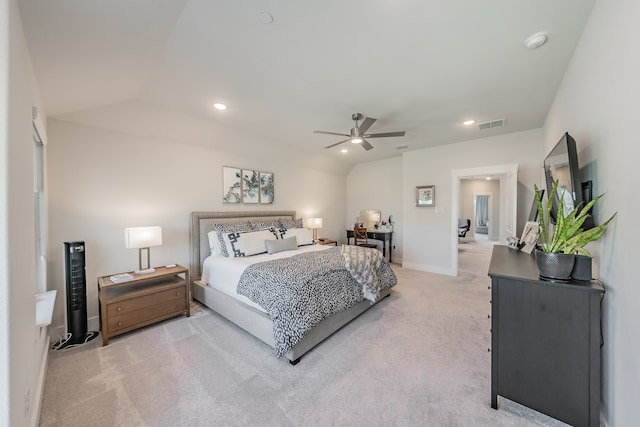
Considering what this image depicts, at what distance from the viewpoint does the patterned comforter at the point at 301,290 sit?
209 cm

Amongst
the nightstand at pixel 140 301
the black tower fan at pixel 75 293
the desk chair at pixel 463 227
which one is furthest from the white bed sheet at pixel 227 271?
the desk chair at pixel 463 227

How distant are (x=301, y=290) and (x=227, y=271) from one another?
4.21 ft

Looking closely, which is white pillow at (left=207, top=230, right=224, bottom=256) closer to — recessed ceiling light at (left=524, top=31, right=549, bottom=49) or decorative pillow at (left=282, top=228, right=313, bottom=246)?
decorative pillow at (left=282, top=228, right=313, bottom=246)

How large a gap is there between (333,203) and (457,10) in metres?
4.96

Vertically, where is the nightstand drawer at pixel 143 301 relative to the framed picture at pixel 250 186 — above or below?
below

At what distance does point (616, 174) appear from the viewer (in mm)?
1319

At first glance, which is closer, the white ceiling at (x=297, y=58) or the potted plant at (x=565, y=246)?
the potted plant at (x=565, y=246)

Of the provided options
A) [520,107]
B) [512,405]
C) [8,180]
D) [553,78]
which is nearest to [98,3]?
[8,180]

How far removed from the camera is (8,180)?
98cm

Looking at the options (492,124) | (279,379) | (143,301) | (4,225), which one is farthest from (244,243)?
(492,124)

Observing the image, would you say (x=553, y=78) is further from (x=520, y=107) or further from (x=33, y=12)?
(x=33, y=12)

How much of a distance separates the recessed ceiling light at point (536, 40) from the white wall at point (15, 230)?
3.10 m

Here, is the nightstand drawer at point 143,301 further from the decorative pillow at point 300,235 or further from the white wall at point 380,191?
the white wall at point 380,191

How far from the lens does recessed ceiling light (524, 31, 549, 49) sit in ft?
5.96
